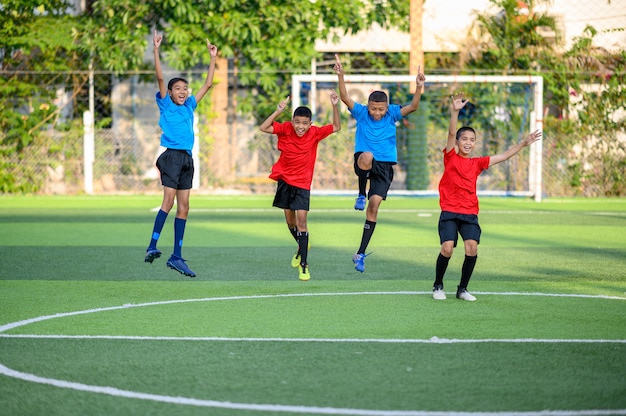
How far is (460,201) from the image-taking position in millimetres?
8094

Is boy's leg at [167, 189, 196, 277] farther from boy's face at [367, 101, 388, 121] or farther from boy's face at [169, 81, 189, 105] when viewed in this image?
boy's face at [367, 101, 388, 121]

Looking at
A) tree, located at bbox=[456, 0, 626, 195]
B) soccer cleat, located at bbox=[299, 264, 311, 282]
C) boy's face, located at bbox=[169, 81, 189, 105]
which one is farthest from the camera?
tree, located at bbox=[456, 0, 626, 195]

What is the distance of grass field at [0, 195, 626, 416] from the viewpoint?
4.75m

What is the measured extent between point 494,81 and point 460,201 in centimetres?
1365

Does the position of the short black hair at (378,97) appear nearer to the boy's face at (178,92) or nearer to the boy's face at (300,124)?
the boy's face at (300,124)

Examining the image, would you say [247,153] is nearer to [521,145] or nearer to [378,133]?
[378,133]

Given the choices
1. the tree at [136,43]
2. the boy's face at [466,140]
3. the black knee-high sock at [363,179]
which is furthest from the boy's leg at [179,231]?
the tree at [136,43]

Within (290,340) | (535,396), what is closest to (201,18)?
(290,340)

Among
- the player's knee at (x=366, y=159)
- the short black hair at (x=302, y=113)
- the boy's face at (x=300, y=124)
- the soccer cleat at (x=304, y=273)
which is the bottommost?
the soccer cleat at (x=304, y=273)

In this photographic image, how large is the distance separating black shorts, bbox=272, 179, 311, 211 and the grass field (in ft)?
2.17

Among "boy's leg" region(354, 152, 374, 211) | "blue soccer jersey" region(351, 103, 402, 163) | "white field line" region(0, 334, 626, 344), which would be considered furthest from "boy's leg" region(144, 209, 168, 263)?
A: "white field line" region(0, 334, 626, 344)

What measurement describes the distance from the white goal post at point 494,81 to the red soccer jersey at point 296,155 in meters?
9.77

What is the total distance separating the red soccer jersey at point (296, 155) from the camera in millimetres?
9836

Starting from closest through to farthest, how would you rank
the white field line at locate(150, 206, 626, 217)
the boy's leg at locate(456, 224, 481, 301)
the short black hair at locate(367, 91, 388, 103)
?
the boy's leg at locate(456, 224, 481, 301) → the short black hair at locate(367, 91, 388, 103) → the white field line at locate(150, 206, 626, 217)
